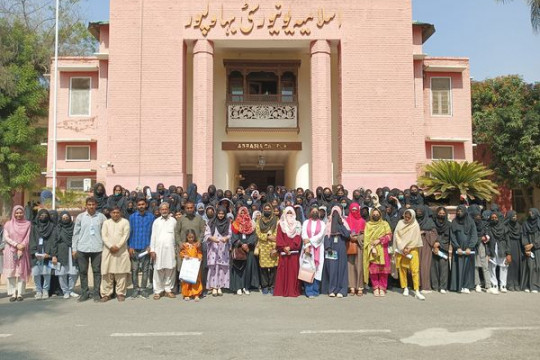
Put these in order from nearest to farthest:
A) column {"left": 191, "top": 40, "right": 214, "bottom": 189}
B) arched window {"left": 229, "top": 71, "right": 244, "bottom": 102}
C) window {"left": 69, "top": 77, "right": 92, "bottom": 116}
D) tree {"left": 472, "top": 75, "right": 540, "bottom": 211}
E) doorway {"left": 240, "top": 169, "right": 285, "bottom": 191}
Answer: column {"left": 191, "top": 40, "right": 214, "bottom": 189}, arched window {"left": 229, "top": 71, "right": 244, "bottom": 102}, window {"left": 69, "top": 77, "right": 92, "bottom": 116}, tree {"left": 472, "top": 75, "right": 540, "bottom": 211}, doorway {"left": 240, "top": 169, "right": 285, "bottom": 191}

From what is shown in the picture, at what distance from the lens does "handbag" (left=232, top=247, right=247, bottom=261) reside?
358 inches

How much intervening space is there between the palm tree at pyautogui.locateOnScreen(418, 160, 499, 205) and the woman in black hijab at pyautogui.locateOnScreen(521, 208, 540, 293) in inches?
133

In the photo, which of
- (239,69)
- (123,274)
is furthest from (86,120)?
(123,274)

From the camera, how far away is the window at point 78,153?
18969mm

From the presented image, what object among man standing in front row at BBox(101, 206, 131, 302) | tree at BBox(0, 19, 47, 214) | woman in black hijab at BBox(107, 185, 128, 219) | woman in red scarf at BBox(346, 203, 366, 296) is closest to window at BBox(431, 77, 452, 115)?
woman in red scarf at BBox(346, 203, 366, 296)

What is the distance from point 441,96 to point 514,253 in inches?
406

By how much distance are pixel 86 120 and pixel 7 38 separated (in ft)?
20.5

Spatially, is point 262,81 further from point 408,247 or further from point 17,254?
point 17,254


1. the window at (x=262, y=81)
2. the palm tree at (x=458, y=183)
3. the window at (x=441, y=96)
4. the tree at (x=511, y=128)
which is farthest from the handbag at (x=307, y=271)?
the tree at (x=511, y=128)

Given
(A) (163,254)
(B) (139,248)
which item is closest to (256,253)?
(A) (163,254)

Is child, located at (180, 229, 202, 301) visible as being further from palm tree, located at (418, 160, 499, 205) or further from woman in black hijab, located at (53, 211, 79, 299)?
palm tree, located at (418, 160, 499, 205)

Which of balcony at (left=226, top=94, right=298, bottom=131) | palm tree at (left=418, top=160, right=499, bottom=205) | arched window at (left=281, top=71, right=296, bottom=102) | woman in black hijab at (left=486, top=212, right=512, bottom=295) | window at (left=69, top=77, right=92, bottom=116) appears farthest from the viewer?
window at (left=69, top=77, right=92, bottom=116)

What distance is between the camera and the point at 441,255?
935cm

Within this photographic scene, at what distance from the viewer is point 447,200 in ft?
45.0
